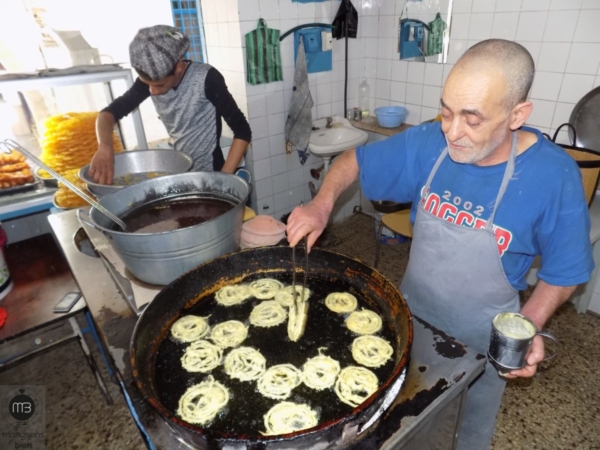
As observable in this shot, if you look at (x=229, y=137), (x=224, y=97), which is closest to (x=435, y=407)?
(x=224, y=97)

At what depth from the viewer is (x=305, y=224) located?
1.69 m

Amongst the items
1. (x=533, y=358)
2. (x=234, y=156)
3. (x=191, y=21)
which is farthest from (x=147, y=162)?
(x=191, y=21)

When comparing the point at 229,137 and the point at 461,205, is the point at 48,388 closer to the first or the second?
the point at 229,137

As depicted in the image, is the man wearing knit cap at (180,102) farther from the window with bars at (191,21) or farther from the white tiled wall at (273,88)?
the window with bars at (191,21)

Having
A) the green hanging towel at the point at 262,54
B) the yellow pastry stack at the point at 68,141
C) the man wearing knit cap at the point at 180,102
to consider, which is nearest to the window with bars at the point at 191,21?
the green hanging towel at the point at 262,54

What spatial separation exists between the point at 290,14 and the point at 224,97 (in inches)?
80.3

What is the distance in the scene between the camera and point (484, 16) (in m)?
4.02

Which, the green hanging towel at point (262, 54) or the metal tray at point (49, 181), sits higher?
the green hanging towel at point (262, 54)

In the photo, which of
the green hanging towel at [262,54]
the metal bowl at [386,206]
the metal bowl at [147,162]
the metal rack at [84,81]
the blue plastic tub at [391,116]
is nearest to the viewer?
the metal bowl at [147,162]

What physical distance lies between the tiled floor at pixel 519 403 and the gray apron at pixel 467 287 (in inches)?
38.0

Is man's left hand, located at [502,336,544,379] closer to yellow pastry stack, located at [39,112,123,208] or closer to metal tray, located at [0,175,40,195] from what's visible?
yellow pastry stack, located at [39,112,123,208]

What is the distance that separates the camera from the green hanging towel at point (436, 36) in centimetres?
441

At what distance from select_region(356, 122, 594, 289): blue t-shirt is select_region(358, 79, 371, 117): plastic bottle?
150 inches

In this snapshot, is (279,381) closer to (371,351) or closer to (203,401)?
(203,401)
